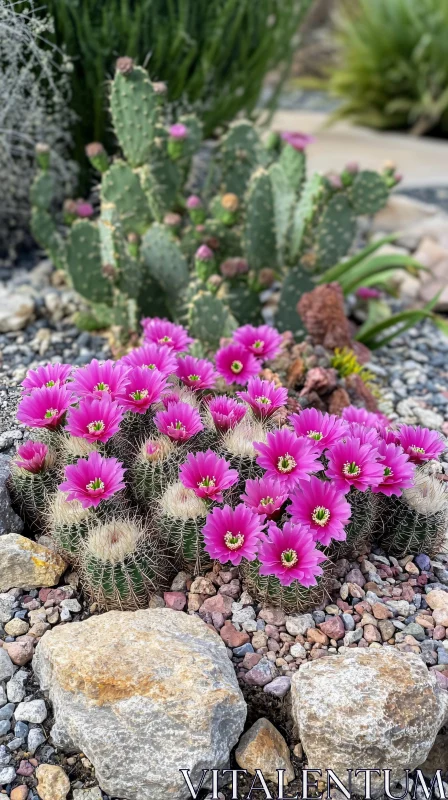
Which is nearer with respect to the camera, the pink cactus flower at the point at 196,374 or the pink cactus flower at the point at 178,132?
the pink cactus flower at the point at 196,374

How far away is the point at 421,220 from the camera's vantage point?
17.2ft

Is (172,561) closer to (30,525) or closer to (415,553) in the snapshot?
(30,525)

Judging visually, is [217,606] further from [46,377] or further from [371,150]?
[371,150]

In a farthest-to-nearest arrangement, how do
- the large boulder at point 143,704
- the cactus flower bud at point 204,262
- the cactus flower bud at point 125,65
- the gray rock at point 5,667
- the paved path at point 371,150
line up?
the paved path at point 371,150, the cactus flower bud at point 125,65, the cactus flower bud at point 204,262, the gray rock at point 5,667, the large boulder at point 143,704

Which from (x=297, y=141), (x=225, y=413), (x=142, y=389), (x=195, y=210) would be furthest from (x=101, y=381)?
(x=297, y=141)

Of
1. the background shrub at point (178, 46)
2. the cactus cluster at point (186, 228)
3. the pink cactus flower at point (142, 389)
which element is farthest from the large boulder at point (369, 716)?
the background shrub at point (178, 46)

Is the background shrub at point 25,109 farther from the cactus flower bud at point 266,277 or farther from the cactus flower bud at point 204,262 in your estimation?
the cactus flower bud at point 266,277

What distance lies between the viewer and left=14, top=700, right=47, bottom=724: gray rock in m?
1.97

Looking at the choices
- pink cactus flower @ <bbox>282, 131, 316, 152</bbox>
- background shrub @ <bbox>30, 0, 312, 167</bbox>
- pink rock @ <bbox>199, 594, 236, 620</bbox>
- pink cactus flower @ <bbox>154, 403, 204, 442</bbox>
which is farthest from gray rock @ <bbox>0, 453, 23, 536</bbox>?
background shrub @ <bbox>30, 0, 312, 167</bbox>

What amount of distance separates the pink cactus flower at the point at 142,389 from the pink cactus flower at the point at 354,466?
1.55ft

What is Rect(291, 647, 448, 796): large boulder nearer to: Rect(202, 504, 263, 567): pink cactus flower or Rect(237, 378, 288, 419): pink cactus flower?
Rect(202, 504, 263, 567): pink cactus flower

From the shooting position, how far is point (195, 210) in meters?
3.35

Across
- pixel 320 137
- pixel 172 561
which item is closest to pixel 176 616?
pixel 172 561

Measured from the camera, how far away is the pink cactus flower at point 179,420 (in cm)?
221
